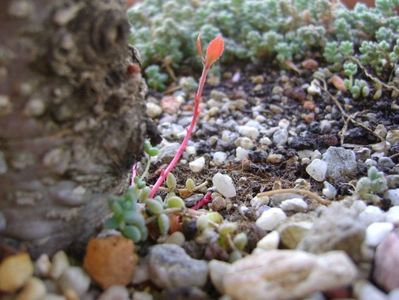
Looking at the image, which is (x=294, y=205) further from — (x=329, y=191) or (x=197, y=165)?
(x=197, y=165)

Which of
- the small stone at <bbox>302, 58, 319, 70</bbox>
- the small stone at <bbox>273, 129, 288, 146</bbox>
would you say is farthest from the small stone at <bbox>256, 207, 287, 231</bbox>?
the small stone at <bbox>302, 58, 319, 70</bbox>

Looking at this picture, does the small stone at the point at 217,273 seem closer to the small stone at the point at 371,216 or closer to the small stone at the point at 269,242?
the small stone at the point at 269,242

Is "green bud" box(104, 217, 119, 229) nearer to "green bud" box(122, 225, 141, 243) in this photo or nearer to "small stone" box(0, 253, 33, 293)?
"green bud" box(122, 225, 141, 243)

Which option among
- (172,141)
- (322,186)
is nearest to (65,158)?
Result: (322,186)

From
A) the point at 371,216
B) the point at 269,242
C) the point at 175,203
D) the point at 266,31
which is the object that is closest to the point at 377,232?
the point at 371,216

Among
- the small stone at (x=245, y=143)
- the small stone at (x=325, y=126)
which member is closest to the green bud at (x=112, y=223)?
the small stone at (x=245, y=143)
